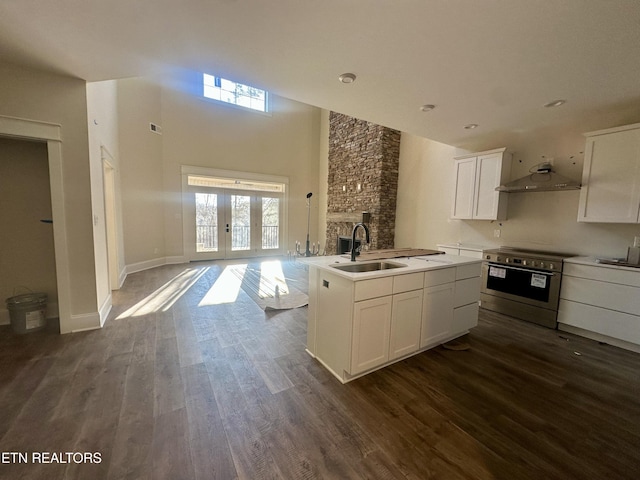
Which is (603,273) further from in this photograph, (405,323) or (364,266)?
(364,266)

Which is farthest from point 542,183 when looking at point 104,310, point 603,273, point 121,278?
point 121,278

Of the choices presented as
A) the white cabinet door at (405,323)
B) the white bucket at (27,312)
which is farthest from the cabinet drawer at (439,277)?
the white bucket at (27,312)

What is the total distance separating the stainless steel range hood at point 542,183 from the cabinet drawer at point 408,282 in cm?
250

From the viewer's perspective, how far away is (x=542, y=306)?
3.37m

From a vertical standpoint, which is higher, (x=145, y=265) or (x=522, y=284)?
(x=522, y=284)

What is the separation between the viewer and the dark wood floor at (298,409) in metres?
1.42

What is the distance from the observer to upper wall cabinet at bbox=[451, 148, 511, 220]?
400 cm

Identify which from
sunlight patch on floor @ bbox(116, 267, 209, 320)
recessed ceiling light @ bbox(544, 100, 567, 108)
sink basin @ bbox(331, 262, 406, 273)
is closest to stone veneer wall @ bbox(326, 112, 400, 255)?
recessed ceiling light @ bbox(544, 100, 567, 108)

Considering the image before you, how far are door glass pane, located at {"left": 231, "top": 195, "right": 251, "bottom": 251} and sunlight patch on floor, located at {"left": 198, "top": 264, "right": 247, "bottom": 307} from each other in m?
1.60

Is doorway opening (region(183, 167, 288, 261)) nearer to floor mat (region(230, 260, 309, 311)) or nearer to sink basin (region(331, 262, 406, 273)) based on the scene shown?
floor mat (region(230, 260, 309, 311))

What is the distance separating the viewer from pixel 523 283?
3525 millimetres

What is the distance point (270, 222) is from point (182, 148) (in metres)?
2.98

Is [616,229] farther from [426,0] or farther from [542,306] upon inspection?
[426,0]

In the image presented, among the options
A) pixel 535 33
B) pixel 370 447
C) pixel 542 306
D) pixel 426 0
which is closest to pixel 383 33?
pixel 426 0
